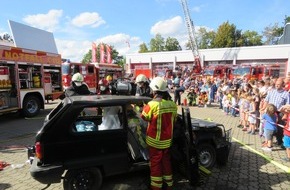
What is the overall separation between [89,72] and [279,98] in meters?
15.8

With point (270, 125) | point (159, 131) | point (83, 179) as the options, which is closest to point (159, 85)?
point (159, 131)

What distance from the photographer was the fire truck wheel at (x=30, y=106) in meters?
10.8

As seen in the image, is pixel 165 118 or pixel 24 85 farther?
pixel 24 85

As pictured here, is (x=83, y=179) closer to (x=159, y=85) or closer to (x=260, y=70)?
(x=159, y=85)

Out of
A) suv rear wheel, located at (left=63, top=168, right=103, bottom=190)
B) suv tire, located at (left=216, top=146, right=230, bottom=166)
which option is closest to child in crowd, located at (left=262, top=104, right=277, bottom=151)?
suv tire, located at (left=216, top=146, right=230, bottom=166)

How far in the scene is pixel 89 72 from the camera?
67.1ft

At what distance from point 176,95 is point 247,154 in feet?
29.4

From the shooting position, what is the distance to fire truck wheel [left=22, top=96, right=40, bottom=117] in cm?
1082

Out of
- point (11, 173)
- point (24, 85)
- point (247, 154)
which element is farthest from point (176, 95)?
point (11, 173)

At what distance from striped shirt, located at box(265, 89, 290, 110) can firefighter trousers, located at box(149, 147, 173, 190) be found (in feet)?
13.9

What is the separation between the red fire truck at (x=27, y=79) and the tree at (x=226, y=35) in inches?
2408

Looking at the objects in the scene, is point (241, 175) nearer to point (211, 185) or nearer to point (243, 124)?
point (211, 185)

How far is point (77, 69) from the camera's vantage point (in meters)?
19.1

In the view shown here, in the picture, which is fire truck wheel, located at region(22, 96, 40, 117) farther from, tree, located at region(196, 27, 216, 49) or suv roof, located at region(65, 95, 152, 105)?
tree, located at region(196, 27, 216, 49)
